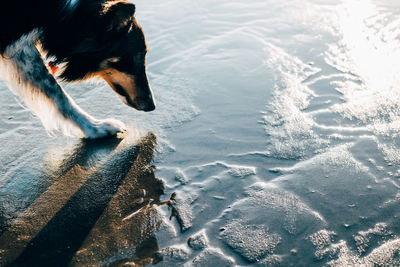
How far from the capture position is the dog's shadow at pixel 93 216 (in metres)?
2.14

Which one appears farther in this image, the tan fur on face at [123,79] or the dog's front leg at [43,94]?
the tan fur on face at [123,79]

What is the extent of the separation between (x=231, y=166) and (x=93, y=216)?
1103 mm

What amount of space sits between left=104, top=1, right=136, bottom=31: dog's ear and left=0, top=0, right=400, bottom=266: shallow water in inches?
35.8

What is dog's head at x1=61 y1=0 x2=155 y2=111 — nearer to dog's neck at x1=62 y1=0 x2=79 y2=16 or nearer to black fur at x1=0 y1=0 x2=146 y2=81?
black fur at x1=0 y1=0 x2=146 y2=81

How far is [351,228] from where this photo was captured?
7.08 feet

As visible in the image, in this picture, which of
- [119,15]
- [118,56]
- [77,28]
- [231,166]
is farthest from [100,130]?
[231,166]

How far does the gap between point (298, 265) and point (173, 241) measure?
29.4 inches

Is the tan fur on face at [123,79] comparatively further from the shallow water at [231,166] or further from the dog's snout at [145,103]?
the shallow water at [231,166]

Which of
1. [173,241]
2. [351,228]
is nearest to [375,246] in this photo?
→ [351,228]

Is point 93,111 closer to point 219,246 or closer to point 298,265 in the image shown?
point 219,246

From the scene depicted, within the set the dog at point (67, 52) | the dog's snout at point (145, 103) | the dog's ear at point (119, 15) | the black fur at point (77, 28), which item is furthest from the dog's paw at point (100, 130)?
the dog's ear at point (119, 15)

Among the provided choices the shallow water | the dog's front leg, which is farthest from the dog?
the shallow water

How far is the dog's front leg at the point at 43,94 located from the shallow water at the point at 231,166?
0.14 metres

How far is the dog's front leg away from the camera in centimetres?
317
